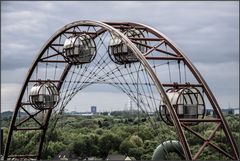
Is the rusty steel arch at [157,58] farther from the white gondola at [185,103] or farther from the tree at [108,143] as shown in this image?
the tree at [108,143]

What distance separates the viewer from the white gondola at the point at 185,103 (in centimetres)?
2530

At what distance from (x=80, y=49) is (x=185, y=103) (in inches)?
320

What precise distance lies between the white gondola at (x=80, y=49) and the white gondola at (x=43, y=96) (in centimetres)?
256

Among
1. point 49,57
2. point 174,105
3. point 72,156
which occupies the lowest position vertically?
point 72,156

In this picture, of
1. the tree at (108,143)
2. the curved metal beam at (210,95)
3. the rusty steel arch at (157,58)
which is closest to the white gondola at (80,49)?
the rusty steel arch at (157,58)

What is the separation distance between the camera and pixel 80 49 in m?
31.8

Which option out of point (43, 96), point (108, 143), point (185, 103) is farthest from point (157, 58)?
point (108, 143)

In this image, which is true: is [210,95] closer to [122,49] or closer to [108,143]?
[122,49]

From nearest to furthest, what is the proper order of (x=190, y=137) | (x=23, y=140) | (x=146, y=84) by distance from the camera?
1. (x=146, y=84)
2. (x=190, y=137)
3. (x=23, y=140)

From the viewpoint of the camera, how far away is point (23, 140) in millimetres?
86500

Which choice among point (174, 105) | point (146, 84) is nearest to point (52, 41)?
point (146, 84)

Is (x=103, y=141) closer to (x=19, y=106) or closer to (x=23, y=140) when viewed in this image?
(x=23, y=140)

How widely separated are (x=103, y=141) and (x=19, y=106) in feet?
180

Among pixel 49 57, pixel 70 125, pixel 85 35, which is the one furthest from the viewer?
pixel 70 125
